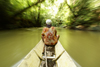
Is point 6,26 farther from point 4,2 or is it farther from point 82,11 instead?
point 82,11

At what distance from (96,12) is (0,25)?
40.3ft

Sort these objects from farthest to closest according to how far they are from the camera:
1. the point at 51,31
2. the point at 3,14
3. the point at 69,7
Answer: the point at 69,7 < the point at 3,14 < the point at 51,31

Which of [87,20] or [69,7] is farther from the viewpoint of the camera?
[69,7]

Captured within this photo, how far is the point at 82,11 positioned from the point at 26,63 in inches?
481

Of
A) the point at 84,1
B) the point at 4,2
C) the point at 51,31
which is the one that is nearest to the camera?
the point at 51,31

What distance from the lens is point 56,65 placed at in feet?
5.47

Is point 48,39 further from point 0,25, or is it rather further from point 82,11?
point 82,11

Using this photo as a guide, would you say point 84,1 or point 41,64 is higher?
point 84,1

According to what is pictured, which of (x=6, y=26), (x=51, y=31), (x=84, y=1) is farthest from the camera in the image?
(x=84, y=1)

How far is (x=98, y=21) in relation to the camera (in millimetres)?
8695

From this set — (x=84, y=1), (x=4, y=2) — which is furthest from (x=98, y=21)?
(x=4, y=2)

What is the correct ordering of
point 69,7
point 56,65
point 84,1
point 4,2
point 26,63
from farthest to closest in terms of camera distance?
point 69,7 → point 84,1 → point 4,2 → point 56,65 → point 26,63

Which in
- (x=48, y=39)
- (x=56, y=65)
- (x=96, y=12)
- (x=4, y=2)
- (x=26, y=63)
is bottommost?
(x=56, y=65)

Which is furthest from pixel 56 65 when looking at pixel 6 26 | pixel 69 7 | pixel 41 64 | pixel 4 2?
pixel 69 7
